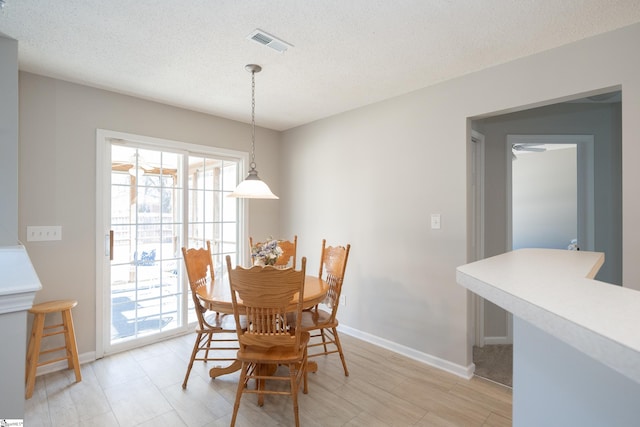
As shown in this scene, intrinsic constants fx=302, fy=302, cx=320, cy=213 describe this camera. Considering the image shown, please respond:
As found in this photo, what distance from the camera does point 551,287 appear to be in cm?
97

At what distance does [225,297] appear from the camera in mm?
2195

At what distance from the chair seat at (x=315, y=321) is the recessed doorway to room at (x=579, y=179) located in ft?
5.37

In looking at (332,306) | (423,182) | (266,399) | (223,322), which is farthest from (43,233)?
(423,182)

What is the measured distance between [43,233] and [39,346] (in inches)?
35.8

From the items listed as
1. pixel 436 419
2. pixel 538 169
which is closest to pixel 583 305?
pixel 436 419

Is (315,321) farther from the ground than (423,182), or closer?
closer

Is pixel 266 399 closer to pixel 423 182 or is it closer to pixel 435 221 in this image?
pixel 435 221

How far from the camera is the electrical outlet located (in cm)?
250

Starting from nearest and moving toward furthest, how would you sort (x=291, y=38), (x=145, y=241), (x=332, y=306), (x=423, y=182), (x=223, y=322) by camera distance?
(x=291, y=38) < (x=223, y=322) < (x=332, y=306) < (x=423, y=182) < (x=145, y=241)

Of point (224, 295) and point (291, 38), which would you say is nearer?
point (291, 38)

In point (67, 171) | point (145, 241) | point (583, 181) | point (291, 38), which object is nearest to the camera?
point (291, 38)

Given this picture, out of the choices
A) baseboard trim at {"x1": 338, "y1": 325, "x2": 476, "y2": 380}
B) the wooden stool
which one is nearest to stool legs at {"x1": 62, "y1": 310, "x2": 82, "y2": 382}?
the wooden stool

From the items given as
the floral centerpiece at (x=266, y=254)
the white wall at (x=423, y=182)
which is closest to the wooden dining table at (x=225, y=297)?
the floral centerpiece at (x=266, y=254)

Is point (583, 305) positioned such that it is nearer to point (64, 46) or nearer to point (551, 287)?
point (551, 287)
